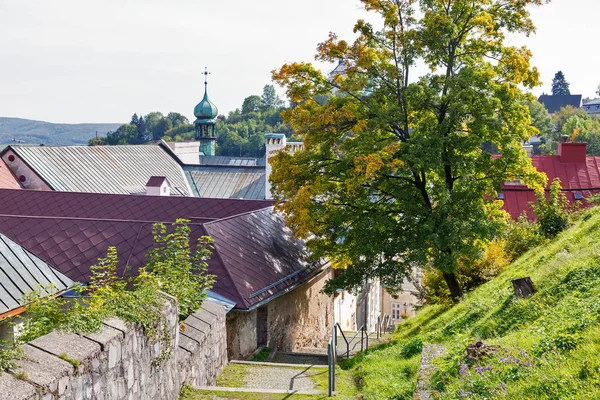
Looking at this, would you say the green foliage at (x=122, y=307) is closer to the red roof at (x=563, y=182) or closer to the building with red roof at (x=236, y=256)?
the building with red roof at (x=236, y=256)

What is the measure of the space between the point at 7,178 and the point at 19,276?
50.8 feet

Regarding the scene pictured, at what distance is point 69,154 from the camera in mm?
27844

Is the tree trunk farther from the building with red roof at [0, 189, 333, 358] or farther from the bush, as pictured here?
the building with red roof at [0, 189, 333, 358]

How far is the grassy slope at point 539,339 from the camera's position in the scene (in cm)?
515

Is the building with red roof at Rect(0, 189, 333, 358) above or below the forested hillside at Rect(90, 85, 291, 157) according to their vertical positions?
below

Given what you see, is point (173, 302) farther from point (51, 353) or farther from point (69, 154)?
point (69, 154)

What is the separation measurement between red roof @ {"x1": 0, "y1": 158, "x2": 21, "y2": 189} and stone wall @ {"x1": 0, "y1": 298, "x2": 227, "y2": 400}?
18.3 meters

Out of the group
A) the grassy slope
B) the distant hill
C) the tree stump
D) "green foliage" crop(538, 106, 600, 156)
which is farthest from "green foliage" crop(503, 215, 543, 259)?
the distant hill

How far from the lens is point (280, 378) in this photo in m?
9.14

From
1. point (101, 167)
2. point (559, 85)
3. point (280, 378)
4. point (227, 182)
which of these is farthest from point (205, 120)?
point (559, 85)

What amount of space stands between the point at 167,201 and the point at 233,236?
5.22 metres

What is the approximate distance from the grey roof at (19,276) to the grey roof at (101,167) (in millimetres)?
14781

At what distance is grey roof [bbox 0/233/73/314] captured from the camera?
990 centimetres

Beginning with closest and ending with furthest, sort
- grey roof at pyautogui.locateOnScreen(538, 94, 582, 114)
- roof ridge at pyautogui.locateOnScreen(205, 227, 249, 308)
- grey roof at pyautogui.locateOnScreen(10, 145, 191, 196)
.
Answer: roof ridge at pyautogui.locateOnScreen(205, 227, 249, 308) → grey roof at pyautogui.locateOnScreen(10, 145, 191, 196) → grey roof at pyautogui.locateOnScreen(538, 94, 582, 114)
